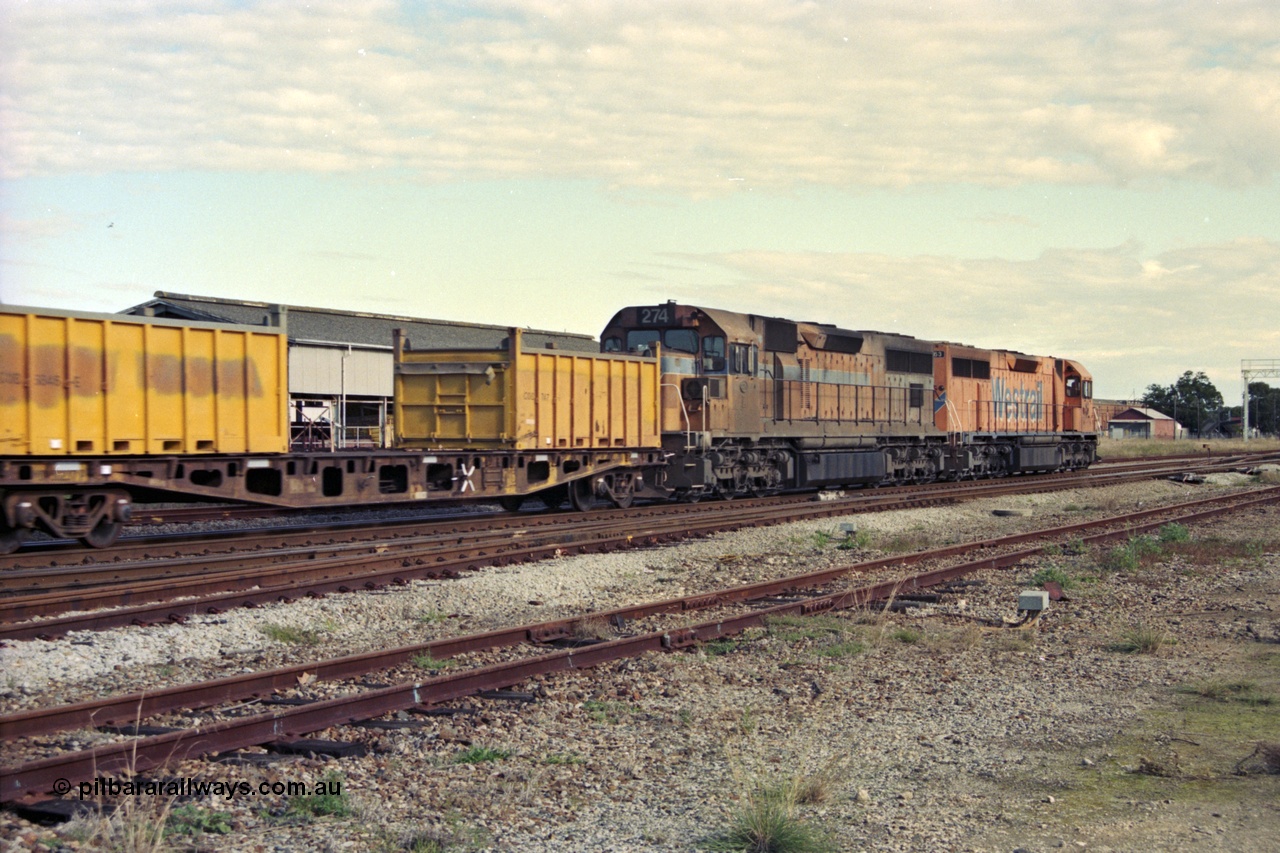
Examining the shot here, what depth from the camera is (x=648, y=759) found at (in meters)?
6.21

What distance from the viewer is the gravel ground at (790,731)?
5.09 meters

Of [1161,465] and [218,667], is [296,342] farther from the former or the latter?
[1161,465]

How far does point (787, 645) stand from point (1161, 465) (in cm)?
3755

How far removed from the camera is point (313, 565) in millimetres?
12250

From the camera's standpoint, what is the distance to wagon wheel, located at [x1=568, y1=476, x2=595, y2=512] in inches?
799

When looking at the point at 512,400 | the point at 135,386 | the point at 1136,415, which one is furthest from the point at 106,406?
the point at 1136,415

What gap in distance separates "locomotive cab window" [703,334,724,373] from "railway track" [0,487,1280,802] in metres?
8.40

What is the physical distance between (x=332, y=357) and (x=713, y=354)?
1638 cm

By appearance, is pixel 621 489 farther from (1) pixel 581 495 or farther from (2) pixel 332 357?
(2) pixel 332 357

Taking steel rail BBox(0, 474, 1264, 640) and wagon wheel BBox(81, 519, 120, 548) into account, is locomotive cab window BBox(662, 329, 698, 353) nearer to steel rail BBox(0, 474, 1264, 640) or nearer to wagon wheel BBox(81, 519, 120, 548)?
steel rail BBox(0, 474, 1264, 640)

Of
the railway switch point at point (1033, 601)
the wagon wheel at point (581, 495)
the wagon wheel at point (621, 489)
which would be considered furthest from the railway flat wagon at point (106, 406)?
the railway switch point at point (1033, 601)

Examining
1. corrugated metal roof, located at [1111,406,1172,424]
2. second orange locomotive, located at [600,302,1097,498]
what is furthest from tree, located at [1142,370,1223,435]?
second orange locomotive, located at [600,302,1097,498]

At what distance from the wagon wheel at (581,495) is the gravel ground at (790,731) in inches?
317

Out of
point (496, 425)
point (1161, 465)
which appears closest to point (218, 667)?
point (496, 425)
